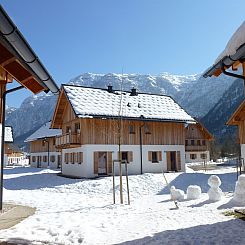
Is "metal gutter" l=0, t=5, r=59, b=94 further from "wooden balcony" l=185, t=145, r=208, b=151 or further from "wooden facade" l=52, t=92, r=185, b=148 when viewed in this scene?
"wooden balcony" l=185, t=145, r=208, b=151

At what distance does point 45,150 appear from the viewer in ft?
139

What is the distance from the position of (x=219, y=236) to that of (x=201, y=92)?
182821mm

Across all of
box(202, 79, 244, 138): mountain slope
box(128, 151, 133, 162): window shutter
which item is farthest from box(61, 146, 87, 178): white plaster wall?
box(202, 79, 244, 138): mountain slope

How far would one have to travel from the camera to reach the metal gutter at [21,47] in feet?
18.1

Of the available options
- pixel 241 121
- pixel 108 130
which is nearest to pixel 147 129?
pixel 108 130

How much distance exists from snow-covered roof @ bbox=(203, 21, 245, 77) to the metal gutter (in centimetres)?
445

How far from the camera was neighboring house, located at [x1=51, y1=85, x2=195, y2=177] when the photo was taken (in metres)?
23.8

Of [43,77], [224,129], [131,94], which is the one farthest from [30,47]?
[224,129]

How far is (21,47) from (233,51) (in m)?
4.60

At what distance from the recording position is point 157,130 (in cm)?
2675

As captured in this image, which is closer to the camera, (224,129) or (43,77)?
(43,77)

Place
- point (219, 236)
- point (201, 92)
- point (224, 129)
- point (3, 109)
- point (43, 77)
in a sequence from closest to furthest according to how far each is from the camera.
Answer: point (219, 236) < point (43, 77) < point (3, 109) < point (224, 129) < point (201, 92)

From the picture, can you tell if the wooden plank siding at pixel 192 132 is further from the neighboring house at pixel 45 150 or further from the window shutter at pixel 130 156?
the window shutter at pixel 130 156

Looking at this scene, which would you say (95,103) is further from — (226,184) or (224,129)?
(224,129)
